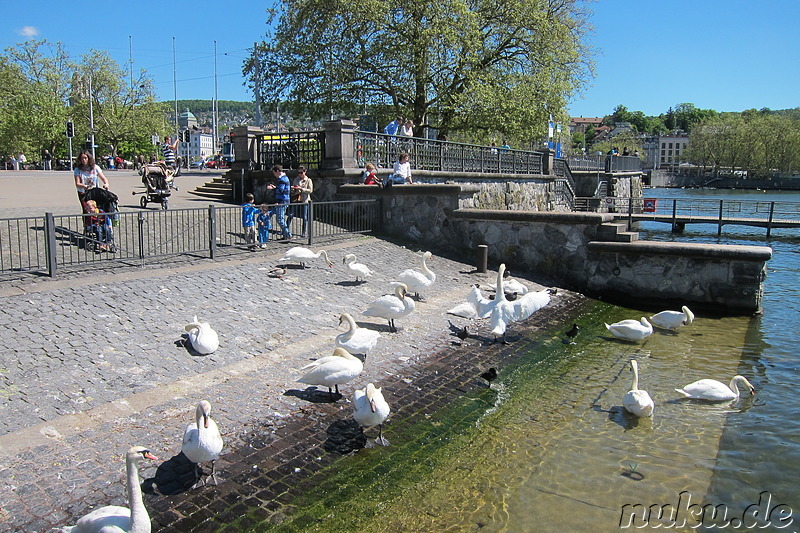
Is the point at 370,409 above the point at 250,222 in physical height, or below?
below

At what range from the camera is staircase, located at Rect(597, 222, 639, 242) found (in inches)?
541

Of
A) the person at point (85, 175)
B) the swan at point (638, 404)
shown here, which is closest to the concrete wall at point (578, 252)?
the person at point (85, 175)

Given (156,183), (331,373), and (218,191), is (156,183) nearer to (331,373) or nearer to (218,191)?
(218,191)

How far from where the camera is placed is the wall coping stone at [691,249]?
477 inches

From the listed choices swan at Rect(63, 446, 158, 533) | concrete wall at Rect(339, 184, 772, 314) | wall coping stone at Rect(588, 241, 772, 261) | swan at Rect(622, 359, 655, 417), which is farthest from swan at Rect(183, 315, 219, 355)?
wall coping stone at Rect(588, 241, 772, 261)

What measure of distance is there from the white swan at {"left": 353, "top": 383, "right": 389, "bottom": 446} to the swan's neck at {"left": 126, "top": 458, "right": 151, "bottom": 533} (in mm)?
2205

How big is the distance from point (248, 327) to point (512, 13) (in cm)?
2252

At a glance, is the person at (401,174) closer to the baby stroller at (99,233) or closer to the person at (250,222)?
the person at (250,222)

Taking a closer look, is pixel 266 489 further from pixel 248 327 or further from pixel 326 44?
pixel 326 44

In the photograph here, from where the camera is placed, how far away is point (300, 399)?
258 inches

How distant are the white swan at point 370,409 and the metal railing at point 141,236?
5801 millimetres

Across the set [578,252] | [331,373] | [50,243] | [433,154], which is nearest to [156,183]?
[50,243]

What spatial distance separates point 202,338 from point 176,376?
707mm

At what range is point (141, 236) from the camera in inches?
406
